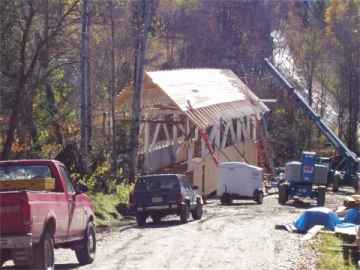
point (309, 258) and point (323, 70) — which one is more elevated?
point (323, 70)

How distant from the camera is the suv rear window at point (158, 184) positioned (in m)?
31.7

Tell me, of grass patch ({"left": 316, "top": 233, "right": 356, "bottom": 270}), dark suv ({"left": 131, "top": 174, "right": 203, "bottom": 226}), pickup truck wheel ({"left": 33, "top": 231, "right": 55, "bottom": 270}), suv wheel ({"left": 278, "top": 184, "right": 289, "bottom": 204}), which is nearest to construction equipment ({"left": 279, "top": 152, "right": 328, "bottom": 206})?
suv wheel ({"left": 278, "top": 184, "right": 289, "bottom": 204})

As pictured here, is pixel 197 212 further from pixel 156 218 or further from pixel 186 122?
pixel 186 122

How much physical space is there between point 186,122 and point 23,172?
33649 millimetres

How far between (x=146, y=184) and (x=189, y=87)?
73.5ft

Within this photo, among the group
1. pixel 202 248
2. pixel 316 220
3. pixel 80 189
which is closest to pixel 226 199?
pixel 316 220

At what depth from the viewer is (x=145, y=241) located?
24047 millimetres

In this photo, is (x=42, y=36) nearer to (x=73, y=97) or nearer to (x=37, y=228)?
(x=73, y=97)

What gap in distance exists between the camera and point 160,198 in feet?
103

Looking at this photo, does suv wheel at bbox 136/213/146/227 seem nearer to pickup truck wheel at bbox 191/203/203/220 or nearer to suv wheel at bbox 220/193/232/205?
pickup truck wheel at bbox 191/203/203/220

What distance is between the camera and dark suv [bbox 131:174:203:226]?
31.3 metres

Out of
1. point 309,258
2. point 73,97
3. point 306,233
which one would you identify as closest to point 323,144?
point 73,97

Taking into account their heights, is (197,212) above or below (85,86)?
below

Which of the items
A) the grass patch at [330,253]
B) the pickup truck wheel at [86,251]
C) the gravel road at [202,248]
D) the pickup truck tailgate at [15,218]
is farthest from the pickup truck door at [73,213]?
the grass patch at [330,253]
